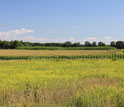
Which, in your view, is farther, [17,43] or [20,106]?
[17,43]

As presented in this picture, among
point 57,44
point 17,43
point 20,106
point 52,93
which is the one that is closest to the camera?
point 20,106

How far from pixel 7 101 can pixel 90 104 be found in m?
2.77

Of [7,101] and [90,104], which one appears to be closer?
[90,104]

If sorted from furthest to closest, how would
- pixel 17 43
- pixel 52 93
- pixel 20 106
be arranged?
pixel 17 43 < pixel 52 93 < pixel 20 106

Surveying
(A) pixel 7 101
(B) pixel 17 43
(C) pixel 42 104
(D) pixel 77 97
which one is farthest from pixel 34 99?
(B) pixel 17 43

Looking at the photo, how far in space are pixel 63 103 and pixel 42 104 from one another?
2.16 ft

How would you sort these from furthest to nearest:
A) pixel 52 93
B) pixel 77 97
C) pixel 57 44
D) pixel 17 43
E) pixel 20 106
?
pixel 57 44 → pixel 17 43 → pixel 52 93 → pixel 77 97 → pixel 20 106

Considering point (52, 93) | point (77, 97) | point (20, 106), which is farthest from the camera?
point (52, 93)

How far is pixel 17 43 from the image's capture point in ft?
374

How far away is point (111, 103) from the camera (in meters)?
5.08

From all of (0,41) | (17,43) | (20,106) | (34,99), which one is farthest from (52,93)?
(0,41)

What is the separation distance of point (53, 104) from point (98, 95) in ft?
5.21

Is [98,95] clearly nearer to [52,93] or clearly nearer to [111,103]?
[111,103]

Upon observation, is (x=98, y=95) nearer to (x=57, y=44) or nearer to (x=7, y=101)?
(x=7, y=101)
